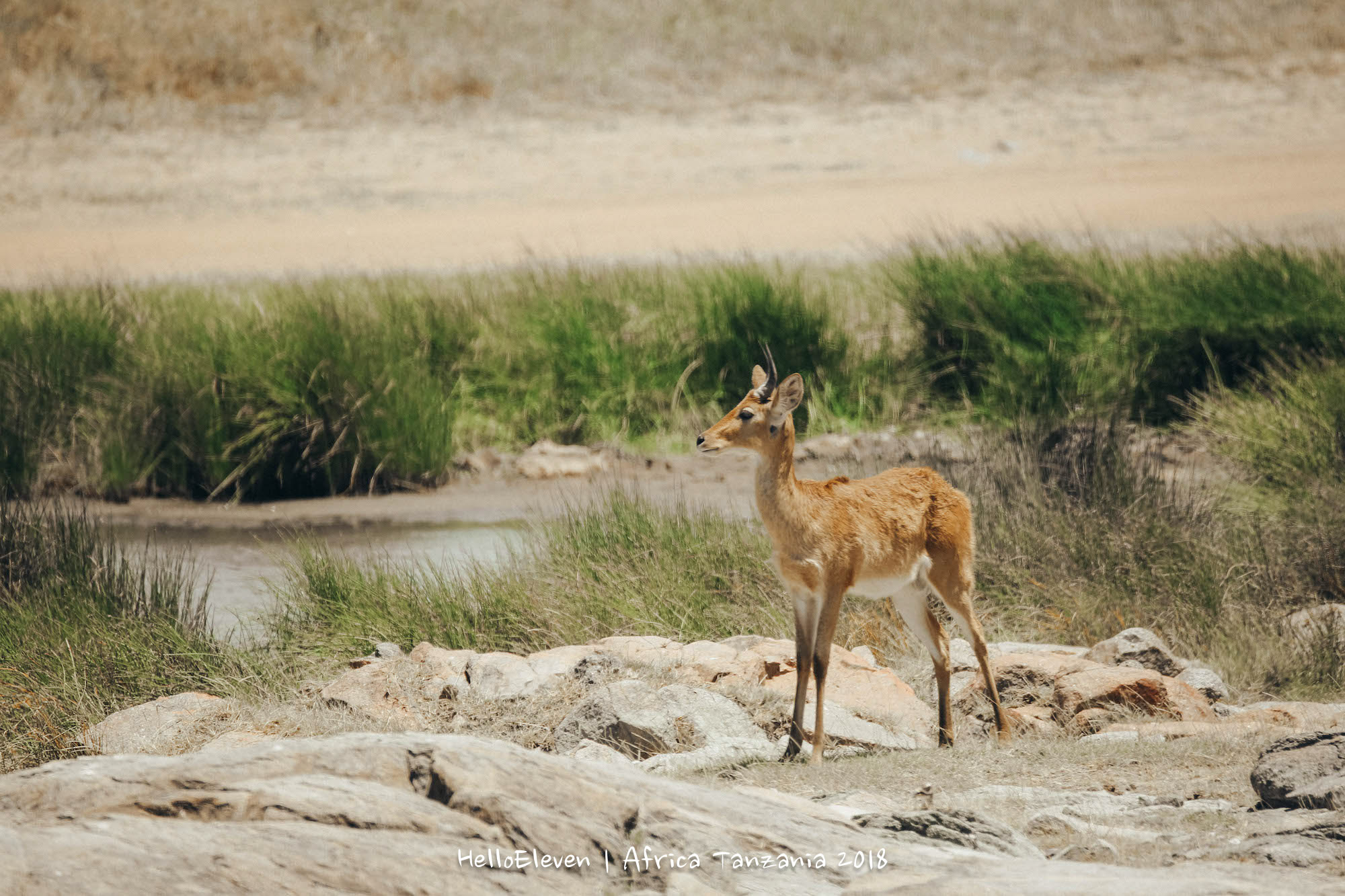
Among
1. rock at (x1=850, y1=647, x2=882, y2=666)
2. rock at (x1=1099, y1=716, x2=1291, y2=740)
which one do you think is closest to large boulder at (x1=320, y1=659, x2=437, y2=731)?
rock at (x1=850, y1=647, x2=882, y2=666)

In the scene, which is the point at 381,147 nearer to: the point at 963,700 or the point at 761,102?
the point at 761,102

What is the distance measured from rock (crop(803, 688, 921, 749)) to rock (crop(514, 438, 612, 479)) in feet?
23.4

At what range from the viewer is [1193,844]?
4215mm

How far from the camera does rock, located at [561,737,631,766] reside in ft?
18.2

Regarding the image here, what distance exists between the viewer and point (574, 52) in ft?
161

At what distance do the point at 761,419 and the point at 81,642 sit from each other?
4202 millimetres

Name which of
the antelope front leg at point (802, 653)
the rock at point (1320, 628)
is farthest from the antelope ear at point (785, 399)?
the rock at point (1320, 628)

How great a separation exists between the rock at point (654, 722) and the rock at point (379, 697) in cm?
73

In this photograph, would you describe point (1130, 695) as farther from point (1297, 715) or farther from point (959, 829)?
point (959, 829)

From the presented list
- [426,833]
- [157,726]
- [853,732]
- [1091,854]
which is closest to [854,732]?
[853,732]

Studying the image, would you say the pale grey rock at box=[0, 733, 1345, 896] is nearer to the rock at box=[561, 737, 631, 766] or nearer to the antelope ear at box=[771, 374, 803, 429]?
the rock at box=[561, 737, 631, 766]

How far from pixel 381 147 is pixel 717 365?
102 feet

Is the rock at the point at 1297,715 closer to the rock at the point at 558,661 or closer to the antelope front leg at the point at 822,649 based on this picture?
the antelope front leg at the point at 822,649

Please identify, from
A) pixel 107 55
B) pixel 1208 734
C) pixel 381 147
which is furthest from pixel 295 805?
pixel 107 55
